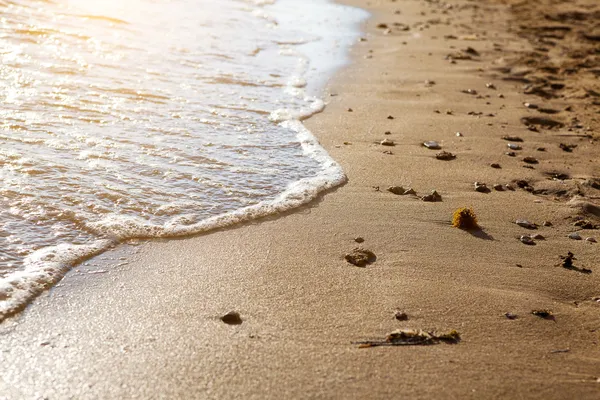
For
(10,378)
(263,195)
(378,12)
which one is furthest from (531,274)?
(378,12)

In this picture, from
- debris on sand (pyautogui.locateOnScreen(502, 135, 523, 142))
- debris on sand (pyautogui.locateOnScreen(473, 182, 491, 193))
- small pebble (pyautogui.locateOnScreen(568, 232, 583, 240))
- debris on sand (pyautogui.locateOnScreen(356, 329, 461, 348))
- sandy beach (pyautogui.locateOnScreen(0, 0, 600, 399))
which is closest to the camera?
sandy beach (pyautogui.locateOnScreen(0, 0, 600, 399))

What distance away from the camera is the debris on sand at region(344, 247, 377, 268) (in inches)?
125

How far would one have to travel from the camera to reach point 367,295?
2895 mm

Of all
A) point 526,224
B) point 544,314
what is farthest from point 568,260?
point 544,314

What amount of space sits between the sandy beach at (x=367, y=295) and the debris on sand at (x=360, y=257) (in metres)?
0.03

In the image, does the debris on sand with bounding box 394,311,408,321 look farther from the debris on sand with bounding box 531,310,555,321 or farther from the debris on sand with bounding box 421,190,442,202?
the debris on sand with bounding box 421,190,442,202

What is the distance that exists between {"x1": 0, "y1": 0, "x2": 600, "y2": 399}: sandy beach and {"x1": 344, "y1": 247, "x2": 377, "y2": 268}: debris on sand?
0.03 meters

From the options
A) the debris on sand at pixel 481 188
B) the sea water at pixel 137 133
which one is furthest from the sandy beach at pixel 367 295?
the sea water at pixel 137 133

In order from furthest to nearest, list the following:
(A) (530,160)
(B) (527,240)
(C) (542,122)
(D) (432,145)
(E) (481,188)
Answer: (C) (542,122), (D) (432,145), (A) (530,160), (E) (481,188), (B) (527,240)

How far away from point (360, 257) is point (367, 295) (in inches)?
13.8

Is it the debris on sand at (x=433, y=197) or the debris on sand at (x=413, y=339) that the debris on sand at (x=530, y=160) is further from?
the debris on sand at (x=413, y=339)

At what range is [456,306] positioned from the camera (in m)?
2.84

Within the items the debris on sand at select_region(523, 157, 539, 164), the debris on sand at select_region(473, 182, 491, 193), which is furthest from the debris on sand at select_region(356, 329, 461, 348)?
the debris on sand at select_region(523, 157, 539, 164)

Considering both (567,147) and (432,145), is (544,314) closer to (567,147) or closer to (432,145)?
(432,145)
